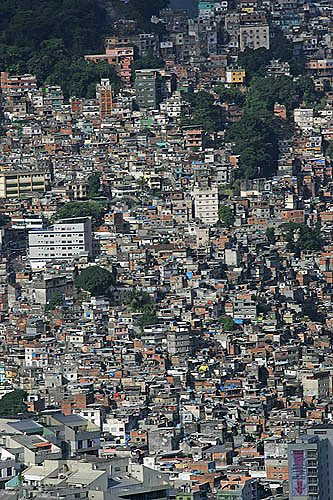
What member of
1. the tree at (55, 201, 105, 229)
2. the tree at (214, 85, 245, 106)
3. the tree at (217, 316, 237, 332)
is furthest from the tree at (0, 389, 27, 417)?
the tree at (214, 85, 245, 106)

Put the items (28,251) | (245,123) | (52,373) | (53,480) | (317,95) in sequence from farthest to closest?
(317,95) < (245,123) < (28,251) < (52,373) < (53,480)

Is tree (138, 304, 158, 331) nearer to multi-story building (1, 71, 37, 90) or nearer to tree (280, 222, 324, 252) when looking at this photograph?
tree (280, 222, 324, 252)

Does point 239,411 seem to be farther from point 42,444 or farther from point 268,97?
point 268,97

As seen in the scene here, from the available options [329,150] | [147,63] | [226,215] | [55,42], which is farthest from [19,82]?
[226,215]

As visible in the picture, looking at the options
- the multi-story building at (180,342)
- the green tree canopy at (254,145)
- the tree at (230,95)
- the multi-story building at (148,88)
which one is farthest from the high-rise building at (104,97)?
the multi-story building at (180,342)

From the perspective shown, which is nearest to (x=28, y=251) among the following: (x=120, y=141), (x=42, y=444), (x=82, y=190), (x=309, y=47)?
(x=82, y=190)

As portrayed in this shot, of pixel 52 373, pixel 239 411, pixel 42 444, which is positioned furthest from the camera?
pixel 52 373
